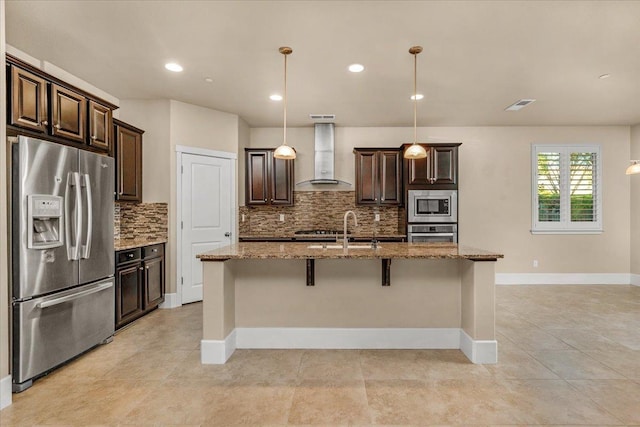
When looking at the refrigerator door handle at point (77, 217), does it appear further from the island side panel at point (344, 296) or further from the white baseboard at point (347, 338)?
the white baseboard at point (347, 338)

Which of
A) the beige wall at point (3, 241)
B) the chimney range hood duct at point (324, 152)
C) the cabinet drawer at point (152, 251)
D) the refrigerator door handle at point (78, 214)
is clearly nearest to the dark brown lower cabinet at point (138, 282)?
the cabinet drawer at point (152, 251)

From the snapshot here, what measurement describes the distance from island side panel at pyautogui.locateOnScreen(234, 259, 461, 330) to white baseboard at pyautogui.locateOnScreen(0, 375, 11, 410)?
5.20ft

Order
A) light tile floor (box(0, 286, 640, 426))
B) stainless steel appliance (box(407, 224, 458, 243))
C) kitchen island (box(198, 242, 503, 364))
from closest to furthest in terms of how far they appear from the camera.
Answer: light tile floor (box(0, 286, 640, 426))
kitchen island (box(198, 242, 503, 364))
stainless steel appliance (box(407, 224, 458, 243))

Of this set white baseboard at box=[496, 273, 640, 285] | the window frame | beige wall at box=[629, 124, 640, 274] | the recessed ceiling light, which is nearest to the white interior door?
the recessed ceiling light

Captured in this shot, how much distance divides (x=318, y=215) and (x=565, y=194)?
4.38m

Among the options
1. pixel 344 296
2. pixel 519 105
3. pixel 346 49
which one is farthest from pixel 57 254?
pixel 519 105

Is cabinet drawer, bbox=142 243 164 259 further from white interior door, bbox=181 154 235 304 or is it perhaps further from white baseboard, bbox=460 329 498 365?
white baseboard, bbox=460 329 498 365

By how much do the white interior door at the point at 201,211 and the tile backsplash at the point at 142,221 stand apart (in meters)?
0.27

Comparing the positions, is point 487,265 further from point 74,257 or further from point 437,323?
point 74,257

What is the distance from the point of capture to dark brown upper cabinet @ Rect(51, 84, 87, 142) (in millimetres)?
2795

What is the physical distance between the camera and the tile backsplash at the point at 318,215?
619 centimetres

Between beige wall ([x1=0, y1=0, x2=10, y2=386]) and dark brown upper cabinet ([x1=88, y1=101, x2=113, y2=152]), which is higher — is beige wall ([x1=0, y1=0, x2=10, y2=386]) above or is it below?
below

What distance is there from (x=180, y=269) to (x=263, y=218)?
180 centimetres

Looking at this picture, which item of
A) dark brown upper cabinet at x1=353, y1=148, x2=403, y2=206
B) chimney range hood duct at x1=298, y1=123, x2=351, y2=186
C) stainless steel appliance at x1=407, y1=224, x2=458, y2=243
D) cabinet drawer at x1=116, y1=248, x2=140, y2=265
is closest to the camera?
cabinet drawer at x1=116, y1=248, x2=140, y2=265
